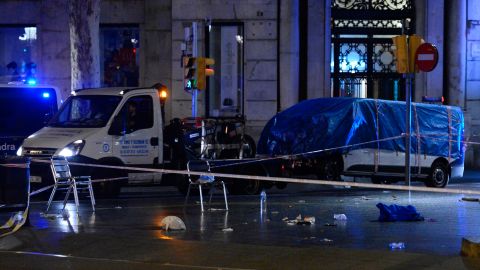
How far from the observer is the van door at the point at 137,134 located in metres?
18.6

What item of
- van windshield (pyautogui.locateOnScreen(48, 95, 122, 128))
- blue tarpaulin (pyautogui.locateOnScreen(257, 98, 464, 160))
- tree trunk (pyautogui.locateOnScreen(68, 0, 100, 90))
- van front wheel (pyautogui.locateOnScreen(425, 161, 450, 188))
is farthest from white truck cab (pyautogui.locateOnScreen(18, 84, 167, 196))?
van front wheel (pyautogui.locateOnScreen(425, 161, 450, 188))

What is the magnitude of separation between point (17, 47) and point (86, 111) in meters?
10.3

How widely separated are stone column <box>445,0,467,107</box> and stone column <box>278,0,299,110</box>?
190 inches

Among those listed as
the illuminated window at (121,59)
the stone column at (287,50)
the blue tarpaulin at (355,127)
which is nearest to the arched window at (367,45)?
the stone column at (287,50)

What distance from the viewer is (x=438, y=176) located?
21500 mm

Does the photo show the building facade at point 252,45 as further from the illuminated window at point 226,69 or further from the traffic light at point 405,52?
the traffic light at point 405,52

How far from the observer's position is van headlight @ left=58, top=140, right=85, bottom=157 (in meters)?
17.7

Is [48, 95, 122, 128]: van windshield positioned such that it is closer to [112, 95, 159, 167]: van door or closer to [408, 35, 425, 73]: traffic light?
[112, 95, 159, 167]: van door

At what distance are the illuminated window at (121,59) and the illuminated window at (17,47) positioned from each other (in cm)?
217

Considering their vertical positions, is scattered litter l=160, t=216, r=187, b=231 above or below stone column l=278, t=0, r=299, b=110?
below

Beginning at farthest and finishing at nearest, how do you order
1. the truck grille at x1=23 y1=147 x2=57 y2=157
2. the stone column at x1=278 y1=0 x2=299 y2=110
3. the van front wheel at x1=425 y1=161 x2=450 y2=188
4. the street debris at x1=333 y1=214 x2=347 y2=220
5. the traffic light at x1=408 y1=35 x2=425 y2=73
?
the stone column at x1=278 y1=0 x2=299 y2=110
the van front wheel at x1=425 y1=161 x2=450 y2=188
the traffic light at x1=408 y1=35 x2=425 y2=73
the truck grille at x1=23 y1=147 x2=57 y2=157
the street debris at x1=333 y1=214 x2=347 y2=220

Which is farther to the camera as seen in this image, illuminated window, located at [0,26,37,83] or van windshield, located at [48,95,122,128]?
illuminated window, located at [0,26,37,83]

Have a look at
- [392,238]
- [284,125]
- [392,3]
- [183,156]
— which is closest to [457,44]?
[392,3]

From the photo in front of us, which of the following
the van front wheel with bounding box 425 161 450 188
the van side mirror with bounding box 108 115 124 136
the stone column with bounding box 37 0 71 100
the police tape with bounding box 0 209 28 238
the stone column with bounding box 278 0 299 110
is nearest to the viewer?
the police tape with bounding box 0 209 28 238
